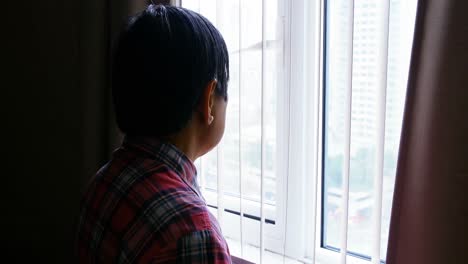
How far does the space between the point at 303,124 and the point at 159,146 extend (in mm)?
586

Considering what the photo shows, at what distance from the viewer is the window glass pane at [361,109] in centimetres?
99

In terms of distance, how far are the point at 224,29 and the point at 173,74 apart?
643mm

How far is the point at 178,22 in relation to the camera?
0.68 m

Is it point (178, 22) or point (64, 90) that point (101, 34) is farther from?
point (178, 22)

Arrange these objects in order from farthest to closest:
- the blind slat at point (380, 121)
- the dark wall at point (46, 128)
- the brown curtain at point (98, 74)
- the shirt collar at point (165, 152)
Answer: the dark wall at point (46, 128), the brown curtain at point (98, 74), the blind slat at point (380, 121), the shirt collar at point (165, 152)

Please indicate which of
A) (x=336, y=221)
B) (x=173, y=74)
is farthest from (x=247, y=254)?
(x=173, y=74)

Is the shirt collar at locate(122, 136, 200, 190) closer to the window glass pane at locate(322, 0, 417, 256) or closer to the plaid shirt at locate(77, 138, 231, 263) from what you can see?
the plaid shirt at locate(77, 138, 231, 263)

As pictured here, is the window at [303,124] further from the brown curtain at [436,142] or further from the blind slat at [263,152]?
the brown curtain at [436,142]

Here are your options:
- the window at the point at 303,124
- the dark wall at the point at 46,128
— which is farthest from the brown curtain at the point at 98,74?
the window at the point at 303,124

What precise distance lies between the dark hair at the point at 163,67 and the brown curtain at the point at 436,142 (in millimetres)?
394

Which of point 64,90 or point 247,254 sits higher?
point 64,90

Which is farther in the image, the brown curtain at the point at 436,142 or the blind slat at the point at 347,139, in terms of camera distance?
the blind slat at the point at 347,139

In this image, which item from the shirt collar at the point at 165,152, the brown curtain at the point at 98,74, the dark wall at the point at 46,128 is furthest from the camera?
the dark wall at the point at 46,128

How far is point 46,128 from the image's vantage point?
1.78 metres
